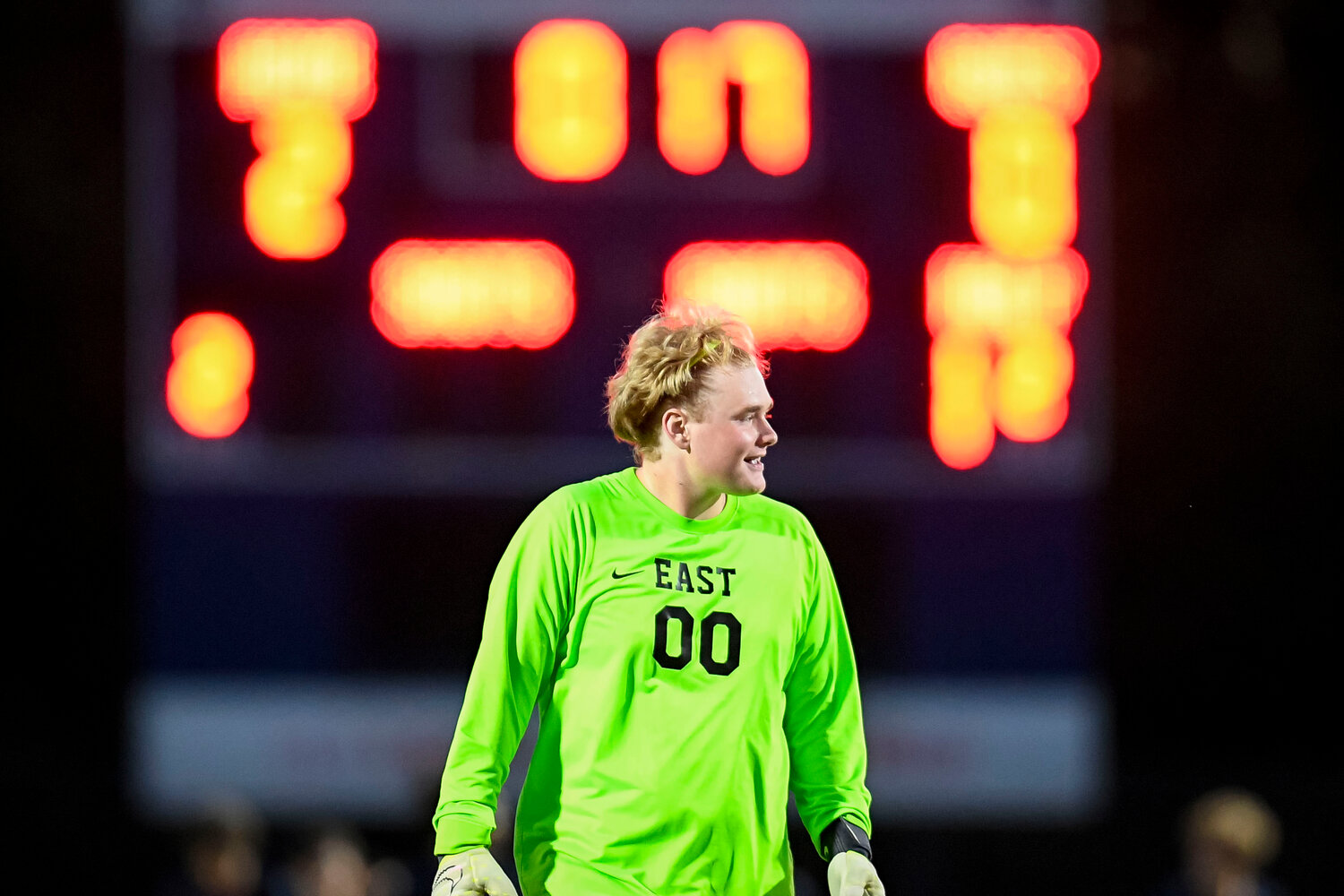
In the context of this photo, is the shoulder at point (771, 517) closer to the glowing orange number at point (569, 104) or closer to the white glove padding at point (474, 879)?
the white glove padding at point (474, 879)

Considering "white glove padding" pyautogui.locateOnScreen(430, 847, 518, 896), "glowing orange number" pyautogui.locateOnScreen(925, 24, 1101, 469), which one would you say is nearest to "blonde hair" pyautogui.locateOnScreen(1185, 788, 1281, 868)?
"glowing orange number" pyautogui.locateOnScreen(925, 24, 1101, 469)

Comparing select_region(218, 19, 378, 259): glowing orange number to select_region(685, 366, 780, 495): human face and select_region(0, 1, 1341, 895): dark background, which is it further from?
select_region(685, 366, 780, 495): human face

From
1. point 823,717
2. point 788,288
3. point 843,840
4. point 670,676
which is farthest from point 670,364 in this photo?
point 788,288

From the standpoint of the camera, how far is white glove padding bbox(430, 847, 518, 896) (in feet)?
8.18

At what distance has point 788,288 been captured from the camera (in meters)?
6.17

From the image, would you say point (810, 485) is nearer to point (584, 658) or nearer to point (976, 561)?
point (976, 561)

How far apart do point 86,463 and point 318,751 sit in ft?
7.49

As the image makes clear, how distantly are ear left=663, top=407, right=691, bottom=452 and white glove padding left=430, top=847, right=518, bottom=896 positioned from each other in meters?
0.67

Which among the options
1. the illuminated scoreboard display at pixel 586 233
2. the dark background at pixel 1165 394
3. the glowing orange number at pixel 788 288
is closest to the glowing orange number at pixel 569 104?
the illuminated scoreboard display at pixel 586 233

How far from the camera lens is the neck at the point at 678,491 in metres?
2.73

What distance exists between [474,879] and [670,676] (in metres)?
0.41

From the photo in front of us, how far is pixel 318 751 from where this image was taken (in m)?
6.23

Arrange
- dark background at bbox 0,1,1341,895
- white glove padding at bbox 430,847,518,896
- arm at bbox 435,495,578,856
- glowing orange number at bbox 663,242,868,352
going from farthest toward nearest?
dark background at bbox 0,1,1341,895 → glowing orange number at bbox 663,242,868,352 → arm at bbox 435,495,578,856 → white glove padding at bbox 430,847,518,896

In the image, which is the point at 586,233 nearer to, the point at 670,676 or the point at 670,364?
the point at 670,364
